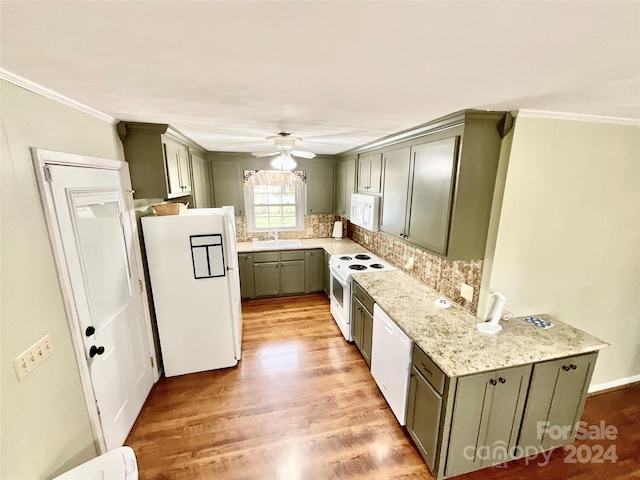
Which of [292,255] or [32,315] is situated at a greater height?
[32,315]

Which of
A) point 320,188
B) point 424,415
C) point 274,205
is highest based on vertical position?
point 320,188

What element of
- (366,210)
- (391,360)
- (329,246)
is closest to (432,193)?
(366,210)

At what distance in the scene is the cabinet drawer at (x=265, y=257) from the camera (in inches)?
163

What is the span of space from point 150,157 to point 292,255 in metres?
2.43

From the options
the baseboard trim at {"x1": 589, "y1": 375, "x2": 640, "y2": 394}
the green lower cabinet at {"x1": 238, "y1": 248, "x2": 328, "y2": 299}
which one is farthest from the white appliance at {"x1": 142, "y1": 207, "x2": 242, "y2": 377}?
the baseboard trim at {"x1": 589, "y1": 375, "x2": 640, "y2": 394}

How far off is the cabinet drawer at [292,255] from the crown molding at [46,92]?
2750 mm

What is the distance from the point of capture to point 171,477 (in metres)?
1.77

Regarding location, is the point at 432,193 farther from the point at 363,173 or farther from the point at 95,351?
the point at 95,351

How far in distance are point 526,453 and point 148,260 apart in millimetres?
3330

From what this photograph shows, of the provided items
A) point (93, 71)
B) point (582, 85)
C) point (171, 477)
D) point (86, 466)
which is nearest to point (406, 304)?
point (582, 85)

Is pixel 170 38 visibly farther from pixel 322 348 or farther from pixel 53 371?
pixel 322 348

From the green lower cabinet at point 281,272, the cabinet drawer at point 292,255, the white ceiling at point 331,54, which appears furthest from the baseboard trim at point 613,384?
the cabinet drawer at point 292,255

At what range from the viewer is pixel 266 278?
14.0 ft

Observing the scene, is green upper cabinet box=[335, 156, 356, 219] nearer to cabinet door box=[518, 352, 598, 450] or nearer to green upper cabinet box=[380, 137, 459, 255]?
green upper cabinet box=[380, 137, 459, 255]
